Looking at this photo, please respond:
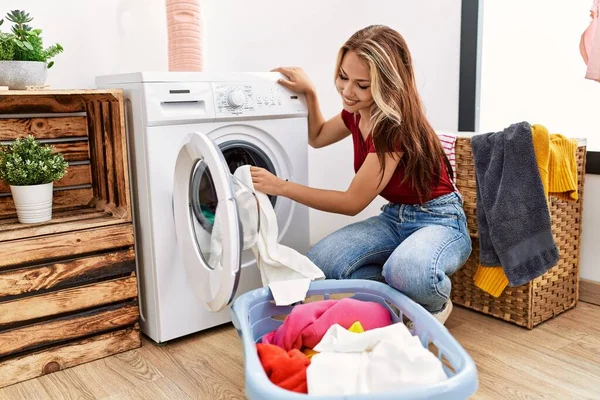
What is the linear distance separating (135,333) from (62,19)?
1070 mm

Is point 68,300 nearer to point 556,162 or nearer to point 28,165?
Answer: point 28,165

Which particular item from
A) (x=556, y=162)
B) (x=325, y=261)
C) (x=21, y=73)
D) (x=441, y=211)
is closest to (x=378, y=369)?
(x=325, y=261)

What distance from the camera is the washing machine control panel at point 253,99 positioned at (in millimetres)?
1844

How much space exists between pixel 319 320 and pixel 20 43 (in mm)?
1162

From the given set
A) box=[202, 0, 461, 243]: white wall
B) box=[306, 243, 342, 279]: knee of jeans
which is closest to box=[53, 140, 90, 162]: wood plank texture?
box=[202, 0, 461, 243]: white wall

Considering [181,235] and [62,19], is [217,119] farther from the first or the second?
[62,19]

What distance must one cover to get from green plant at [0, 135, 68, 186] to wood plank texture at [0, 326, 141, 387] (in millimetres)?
503

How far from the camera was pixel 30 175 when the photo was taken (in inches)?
Answer: 67.9

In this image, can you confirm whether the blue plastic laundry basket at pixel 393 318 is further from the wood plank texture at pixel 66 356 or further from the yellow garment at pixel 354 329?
the wood plank texture at pixel 66 356

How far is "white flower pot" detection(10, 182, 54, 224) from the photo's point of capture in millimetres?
1734

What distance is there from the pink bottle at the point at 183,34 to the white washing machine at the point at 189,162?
0.74ft

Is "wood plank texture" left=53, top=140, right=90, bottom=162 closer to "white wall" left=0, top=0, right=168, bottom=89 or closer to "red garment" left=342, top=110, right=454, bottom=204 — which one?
"white wall" left=0, top=0, right=168, bottom=89

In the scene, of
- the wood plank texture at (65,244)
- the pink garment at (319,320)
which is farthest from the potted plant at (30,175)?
the pink garment at (319,320)

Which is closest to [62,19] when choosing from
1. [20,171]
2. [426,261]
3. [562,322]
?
[20,171]
